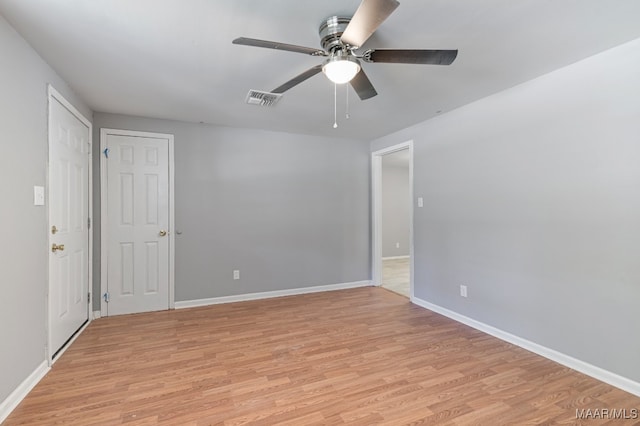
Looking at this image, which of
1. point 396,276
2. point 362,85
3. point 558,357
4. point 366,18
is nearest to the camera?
point 366,18

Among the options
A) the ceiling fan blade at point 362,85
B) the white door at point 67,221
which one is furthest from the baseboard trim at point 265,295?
the ceiling fan blade at point 362,85

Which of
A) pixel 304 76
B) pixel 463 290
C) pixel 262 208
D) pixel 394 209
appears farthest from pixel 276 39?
pixel 394 209

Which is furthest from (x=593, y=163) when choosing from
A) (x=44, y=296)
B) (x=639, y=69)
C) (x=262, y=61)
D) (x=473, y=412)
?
(x=44, y=296)

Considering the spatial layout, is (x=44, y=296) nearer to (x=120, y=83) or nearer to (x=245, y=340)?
(x=245, y=340)

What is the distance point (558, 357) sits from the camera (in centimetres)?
240

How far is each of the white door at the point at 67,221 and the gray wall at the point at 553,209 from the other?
12.1 ft

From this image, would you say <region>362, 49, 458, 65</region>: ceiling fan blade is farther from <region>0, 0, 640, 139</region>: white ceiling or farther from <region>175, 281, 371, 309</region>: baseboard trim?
<region>175, 281, 371, 309</region>: baseboard trim

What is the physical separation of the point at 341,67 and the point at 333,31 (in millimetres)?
220

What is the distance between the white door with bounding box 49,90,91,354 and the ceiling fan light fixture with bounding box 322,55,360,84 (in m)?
2.19

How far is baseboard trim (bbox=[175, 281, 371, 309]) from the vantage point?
12.3 ft

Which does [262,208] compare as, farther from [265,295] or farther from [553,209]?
[553,209]

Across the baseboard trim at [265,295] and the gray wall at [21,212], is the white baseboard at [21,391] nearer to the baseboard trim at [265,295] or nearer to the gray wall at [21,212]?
the gray wall at [21,212]

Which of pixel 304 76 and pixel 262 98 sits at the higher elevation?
pixel 262 98

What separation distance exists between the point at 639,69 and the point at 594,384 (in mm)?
2147
